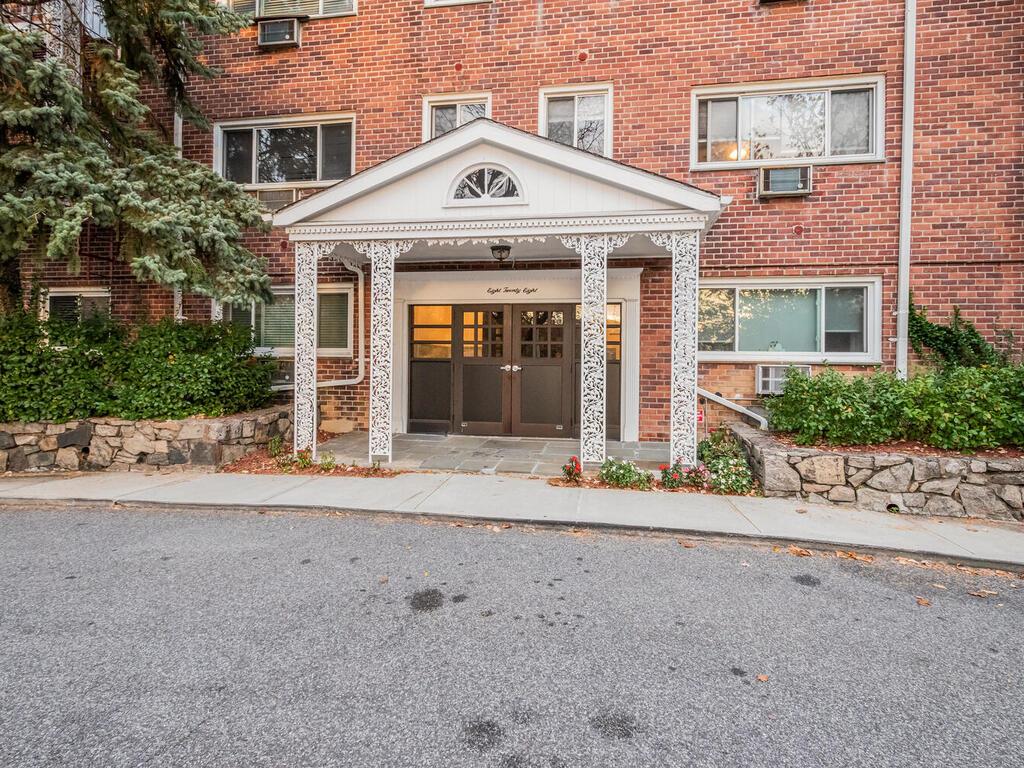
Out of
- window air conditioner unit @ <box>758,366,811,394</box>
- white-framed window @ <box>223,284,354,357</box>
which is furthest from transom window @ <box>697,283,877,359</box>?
white-framed window @ <box>223,284,354,357</box>

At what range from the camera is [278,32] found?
8852 mm

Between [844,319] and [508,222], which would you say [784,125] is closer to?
[844,319]

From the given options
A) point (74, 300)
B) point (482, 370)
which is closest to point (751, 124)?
point (482, 370)

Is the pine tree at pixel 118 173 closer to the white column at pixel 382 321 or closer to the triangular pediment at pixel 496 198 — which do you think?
the triangular pediment at pixel 496 198

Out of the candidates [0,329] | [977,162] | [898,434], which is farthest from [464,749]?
[977,162]

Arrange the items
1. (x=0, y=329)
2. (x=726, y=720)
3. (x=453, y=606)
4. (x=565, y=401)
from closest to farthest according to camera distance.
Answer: (x=726, y=720) < (x=453, y=606) < (x=0, y=329) < (x=565, y=401)

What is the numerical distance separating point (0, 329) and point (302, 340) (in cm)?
397

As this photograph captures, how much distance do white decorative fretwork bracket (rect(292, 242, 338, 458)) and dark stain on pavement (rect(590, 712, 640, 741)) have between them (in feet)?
18.2

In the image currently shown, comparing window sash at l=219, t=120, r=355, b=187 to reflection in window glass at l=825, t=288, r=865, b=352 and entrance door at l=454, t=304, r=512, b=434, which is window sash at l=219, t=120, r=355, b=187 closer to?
entrance door at l=454, t=304, r=512, b=434

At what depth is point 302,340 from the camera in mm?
6957

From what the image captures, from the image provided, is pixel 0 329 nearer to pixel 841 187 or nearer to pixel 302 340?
pixel 302 340

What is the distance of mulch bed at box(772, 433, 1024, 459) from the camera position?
203 inches

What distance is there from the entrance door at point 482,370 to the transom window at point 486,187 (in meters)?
2.44

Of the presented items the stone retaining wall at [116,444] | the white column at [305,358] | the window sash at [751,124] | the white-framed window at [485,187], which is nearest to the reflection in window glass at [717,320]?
the window sash at [751,124]
